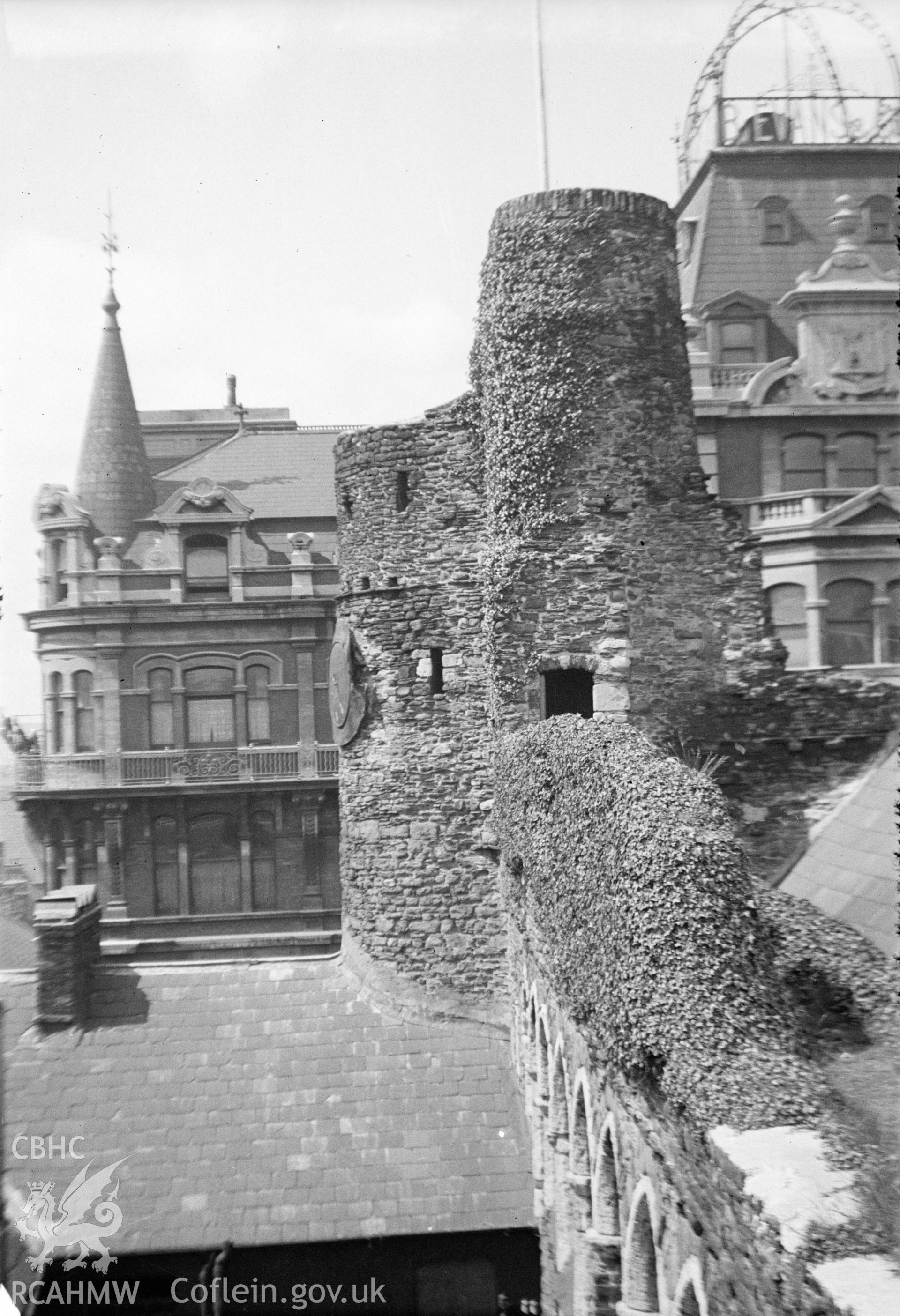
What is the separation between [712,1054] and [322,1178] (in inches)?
312

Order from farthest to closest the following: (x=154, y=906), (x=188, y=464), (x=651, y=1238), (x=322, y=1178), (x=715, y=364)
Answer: (x=188, y=464)
(x=154, y=906)
(x=715, y=364)
(x=322, y=1178)
(x=651, y=1238)

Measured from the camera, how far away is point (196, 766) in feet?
94.5

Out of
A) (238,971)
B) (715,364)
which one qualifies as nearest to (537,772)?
(238,971)

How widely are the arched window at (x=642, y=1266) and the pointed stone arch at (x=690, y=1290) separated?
1.00 metres

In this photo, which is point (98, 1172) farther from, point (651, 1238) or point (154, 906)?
point (154, 906)

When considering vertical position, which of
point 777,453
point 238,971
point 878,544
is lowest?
point 238,971

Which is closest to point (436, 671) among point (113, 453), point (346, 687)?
point (346, 687)

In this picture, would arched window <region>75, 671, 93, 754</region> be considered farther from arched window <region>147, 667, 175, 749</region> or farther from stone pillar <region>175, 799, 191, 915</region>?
stone pillar <region>175, 799, 191, 915</region>

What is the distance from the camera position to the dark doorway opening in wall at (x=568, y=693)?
13.5m

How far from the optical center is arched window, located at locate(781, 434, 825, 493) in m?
19.8

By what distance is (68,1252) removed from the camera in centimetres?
1206

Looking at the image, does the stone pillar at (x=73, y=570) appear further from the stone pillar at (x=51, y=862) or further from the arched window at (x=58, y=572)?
the stone pillar at (x=51, y=862)

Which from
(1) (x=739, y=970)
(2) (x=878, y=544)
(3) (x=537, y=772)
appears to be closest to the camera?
(1) (x=739, y=970)

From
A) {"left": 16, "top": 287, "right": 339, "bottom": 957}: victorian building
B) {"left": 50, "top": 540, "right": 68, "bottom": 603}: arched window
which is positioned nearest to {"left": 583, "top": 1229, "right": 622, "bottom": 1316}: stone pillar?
{"left": 16, "top": 287, "right": 339, "bottom": 957}: victorian building
